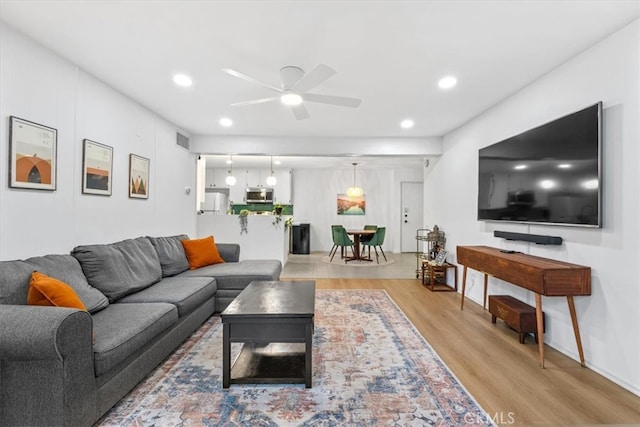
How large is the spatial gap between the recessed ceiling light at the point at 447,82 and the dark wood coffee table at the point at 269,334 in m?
2.39

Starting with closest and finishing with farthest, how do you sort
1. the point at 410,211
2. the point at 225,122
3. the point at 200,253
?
the point at 200,253, the point at 225,122, the point at 410,211

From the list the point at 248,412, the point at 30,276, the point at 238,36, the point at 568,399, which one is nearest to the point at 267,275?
A: the point at 248,412

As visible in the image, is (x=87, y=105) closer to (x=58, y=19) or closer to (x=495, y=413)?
(x=58, y=19)

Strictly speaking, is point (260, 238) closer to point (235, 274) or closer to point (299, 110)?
point (235, 274)

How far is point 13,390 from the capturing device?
1.45 metres

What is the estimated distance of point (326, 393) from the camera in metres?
1.99

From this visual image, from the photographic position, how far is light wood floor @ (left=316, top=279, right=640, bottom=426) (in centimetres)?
182

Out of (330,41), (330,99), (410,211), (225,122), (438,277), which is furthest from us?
(410,211)

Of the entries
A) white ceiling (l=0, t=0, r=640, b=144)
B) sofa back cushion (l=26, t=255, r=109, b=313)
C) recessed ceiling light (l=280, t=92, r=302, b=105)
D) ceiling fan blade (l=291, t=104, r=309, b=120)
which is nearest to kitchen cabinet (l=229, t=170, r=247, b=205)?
white ceiling (l=0, t=0, r=640, b=144)

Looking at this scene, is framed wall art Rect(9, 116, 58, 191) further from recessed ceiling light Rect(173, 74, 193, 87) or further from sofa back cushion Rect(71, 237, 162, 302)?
recessed ceiling light Rect(173, 74, 193, 87)

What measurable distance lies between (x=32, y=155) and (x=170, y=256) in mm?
1626

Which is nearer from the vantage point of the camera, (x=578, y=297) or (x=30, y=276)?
(x=30, y=276)

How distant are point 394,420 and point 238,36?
2746 mm

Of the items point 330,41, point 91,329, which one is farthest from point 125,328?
point 330,41
